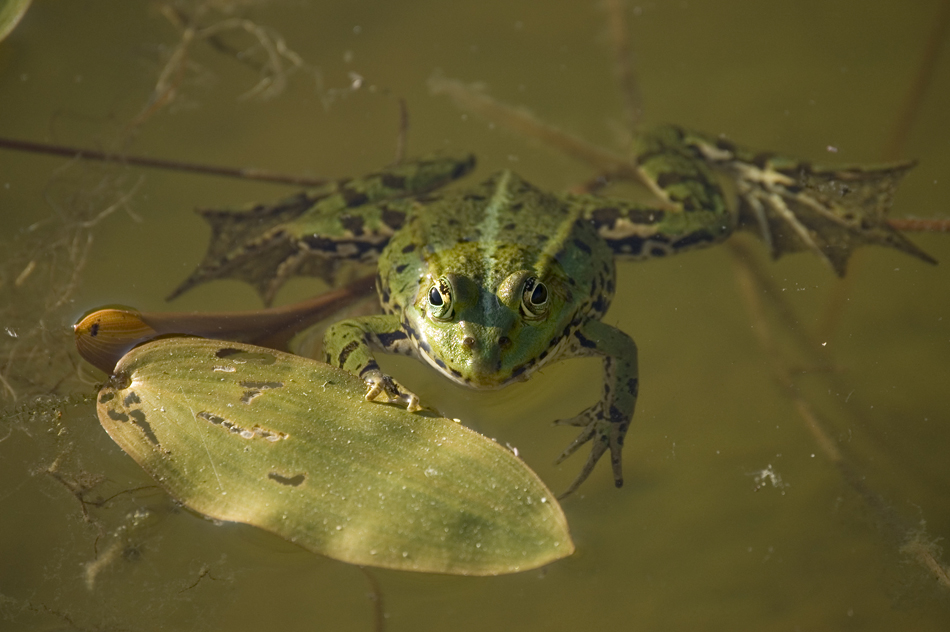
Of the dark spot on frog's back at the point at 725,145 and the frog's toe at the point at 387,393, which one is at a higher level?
the dark spot on frog's back at the point at 725,145

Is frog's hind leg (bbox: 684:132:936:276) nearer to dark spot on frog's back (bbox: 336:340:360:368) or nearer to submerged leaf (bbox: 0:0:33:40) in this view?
dark spot on frog's back (bbox: 336:340:360:368)

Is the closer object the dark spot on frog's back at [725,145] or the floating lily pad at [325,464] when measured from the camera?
the floating lily pad at [325,464]

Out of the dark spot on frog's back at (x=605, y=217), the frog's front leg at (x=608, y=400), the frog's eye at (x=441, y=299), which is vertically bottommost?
the frog's front leg at (x=608, y=400)

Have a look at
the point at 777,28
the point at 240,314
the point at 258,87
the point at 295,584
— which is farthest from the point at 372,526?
the point at 777,28

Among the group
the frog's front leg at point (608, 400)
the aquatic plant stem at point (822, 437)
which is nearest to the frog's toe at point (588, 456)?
the frog's front leg at point (608, 400)

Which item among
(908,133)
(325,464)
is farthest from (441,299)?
(908,133)

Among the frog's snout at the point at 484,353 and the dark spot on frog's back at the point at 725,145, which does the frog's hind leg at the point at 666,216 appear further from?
the frog's snout at the point at 484,353

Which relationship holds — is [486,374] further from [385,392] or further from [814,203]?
[814,203]
